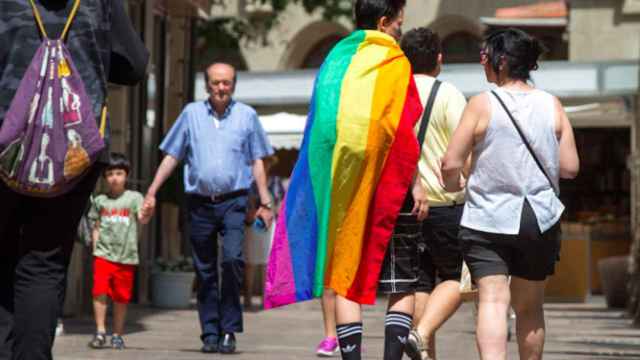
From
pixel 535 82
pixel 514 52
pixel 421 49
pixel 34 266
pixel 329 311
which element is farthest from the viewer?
pixel 535 82

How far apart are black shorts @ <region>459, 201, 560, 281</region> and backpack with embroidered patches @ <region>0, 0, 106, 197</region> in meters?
2.00

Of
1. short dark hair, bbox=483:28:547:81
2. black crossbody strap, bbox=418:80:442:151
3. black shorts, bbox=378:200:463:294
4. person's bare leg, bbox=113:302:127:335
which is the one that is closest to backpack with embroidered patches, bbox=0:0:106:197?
short dark hair, bbox=483:28:547:81

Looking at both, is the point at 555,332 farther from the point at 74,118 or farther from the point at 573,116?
the point at 74,118

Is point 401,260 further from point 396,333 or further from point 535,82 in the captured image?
point 535,82

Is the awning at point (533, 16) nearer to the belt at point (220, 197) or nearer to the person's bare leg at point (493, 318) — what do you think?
the belt at point (220, 197)

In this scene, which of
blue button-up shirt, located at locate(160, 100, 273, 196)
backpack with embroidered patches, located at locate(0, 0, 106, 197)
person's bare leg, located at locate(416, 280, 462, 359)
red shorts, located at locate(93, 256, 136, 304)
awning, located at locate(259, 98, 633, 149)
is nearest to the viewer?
backpack with embroidered patches, located at locate(0, 0, 106, 197)

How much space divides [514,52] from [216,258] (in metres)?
4.47

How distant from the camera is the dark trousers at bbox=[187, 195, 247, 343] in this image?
1127cm

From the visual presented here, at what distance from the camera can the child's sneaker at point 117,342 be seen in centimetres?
1142

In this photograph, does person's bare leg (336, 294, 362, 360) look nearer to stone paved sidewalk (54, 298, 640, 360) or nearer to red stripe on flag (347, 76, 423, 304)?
red stripe on flag (347, 76, 423, 304)

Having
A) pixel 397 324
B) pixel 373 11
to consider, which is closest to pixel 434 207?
pixel 397 324

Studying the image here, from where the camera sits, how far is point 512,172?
288 inches

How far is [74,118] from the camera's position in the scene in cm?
606

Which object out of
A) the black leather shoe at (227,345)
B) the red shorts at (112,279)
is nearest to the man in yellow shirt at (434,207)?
the black leather shoe at (227,345)
